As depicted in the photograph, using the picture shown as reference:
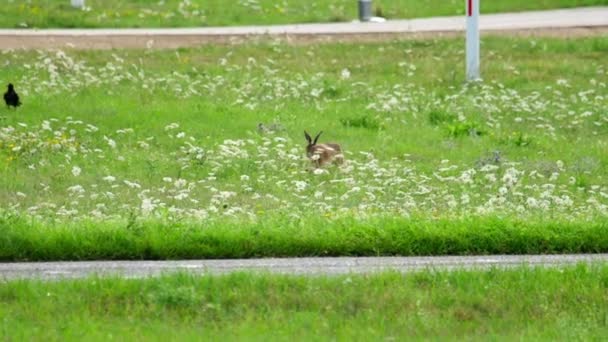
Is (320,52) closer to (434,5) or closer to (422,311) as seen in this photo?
(434,5)

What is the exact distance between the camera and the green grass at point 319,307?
33.0 feet

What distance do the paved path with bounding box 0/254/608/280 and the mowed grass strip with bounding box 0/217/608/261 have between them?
6.6 inches

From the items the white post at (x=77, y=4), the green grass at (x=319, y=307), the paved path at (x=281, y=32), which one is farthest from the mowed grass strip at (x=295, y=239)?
the white post at (x=77, y=4)

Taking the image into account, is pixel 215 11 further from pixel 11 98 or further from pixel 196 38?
pixel 11 98

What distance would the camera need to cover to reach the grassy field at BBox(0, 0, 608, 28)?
3100cm

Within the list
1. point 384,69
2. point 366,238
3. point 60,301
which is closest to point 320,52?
point 384,69

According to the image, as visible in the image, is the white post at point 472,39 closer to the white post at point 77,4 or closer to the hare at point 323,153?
the hare at point 323,153

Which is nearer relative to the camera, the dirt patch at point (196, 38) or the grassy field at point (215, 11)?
the dirt patch at point (196, 38)

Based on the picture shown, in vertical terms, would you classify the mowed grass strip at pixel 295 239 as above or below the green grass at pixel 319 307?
below

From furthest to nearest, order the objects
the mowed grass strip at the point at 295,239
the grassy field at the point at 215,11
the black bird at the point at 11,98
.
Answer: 1. the grassy field at the point at 215,11
2. the black bird at the point at 11,98
3. the mowed grass strip at the point at 295,239

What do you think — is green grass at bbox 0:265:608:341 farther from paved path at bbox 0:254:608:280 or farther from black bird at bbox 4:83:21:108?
black bird at bbox 4:83:21:108

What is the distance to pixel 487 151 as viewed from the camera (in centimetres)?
1958

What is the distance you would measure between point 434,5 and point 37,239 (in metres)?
22.7

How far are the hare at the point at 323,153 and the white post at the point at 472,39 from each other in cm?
682
